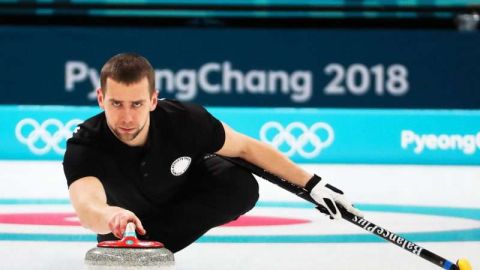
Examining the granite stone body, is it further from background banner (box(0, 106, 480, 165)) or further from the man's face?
background banner (box(0, 106, 480, 165))

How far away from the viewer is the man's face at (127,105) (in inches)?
133

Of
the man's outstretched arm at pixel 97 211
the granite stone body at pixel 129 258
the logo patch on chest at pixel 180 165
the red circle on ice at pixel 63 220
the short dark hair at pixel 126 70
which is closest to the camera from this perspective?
the granite stone body at pixel 129 258

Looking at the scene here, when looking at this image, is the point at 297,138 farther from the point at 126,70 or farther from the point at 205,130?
the point at 126,70

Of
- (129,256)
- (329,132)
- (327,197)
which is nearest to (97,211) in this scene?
(129,256)

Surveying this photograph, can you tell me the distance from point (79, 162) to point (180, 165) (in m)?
0.43

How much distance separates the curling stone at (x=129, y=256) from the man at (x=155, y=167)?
0.19 feet

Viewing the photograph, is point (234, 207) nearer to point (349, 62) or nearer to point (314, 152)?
point (314, 152)

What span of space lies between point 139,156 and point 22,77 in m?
5.36

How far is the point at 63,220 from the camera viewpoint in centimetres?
554

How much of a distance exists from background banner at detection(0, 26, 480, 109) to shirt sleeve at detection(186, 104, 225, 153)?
16.2ft

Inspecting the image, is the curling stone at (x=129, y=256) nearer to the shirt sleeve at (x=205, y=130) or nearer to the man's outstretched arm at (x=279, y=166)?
the shirt sleeve at (x=205, y=130)

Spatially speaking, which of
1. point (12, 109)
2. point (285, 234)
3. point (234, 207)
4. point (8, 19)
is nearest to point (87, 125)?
point (234, 207)

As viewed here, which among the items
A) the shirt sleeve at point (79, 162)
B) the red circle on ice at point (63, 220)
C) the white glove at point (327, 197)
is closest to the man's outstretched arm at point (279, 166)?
the white glove at point (327, 197)

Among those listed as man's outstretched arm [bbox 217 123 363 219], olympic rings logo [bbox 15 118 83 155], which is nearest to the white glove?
man's outstretched arm [bbox 217 123 363 219]
